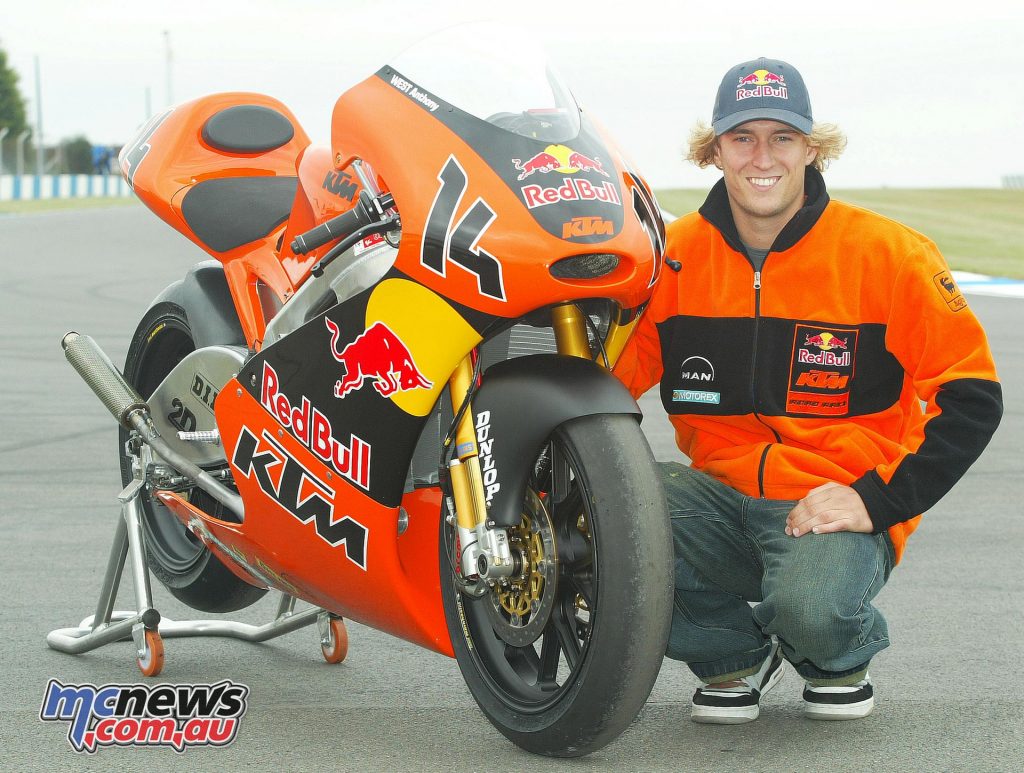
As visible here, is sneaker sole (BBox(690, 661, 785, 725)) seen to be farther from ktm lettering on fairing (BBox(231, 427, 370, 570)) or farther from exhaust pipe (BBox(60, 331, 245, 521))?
exhaust pipe (BBox(60, 331, 245, 521))

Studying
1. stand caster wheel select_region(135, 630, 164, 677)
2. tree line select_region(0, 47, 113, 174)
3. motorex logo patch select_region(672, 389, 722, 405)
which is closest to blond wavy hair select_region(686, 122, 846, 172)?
motorex logo patch select_region(672, 389, 722, 405)

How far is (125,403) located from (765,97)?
1934 millimetres


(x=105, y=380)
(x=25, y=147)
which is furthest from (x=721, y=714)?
(x=25, y=147)

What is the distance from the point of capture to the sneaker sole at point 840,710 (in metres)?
3.43

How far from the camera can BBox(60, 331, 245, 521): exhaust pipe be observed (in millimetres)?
3852

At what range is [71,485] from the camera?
634 cm

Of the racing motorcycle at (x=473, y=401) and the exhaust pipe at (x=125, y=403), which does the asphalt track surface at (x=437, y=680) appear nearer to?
the racing motorcycle at (x=473, y=401)

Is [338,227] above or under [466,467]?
above

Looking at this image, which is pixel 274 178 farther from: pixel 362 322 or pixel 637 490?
pixel 637 490

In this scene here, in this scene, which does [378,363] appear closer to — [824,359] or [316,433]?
[316,433]

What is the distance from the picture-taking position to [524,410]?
2926 mm

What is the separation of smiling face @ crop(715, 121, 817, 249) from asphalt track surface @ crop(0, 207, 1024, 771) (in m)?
1.20

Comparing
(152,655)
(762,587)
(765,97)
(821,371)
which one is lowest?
(152,655)

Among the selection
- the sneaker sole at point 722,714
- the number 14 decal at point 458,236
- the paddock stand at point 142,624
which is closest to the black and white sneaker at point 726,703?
the sneaker sole at point 722,714
